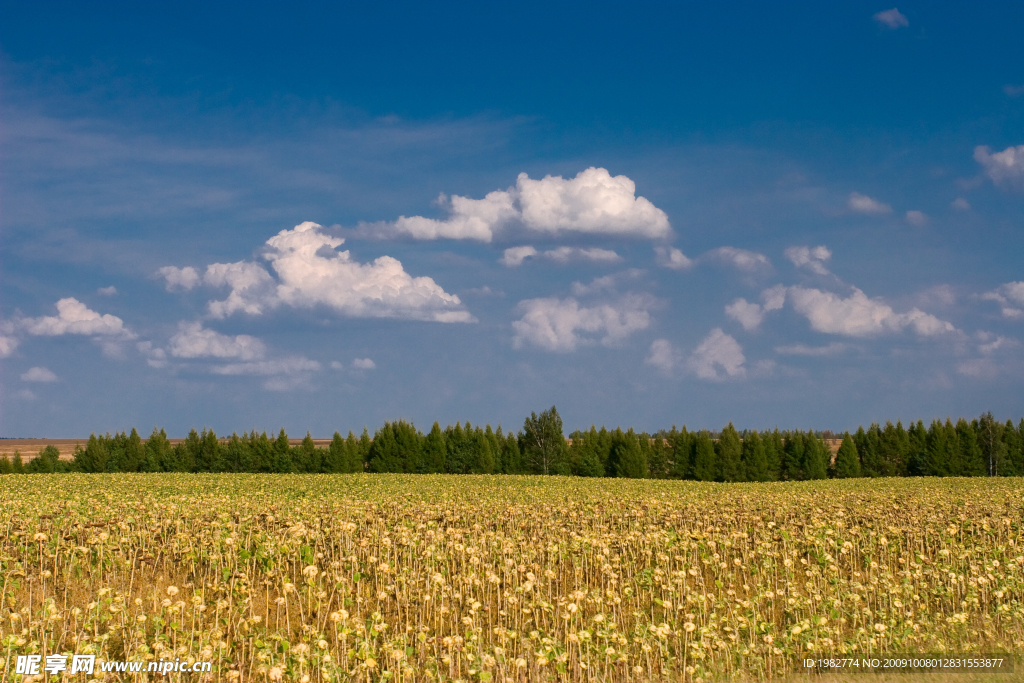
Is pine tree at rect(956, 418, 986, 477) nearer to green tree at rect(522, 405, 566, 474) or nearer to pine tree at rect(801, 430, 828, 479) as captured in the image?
pine tree at rect(801, 430, 828, 479)

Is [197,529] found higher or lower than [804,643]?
higher

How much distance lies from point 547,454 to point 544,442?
1.02 m

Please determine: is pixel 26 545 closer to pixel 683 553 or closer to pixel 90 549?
pixel 90 549

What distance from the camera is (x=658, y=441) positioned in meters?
55.8

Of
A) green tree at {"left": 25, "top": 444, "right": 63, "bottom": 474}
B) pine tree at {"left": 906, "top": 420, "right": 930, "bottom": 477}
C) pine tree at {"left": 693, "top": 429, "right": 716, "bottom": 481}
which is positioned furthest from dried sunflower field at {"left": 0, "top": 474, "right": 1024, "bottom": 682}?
pine tree at {"left": 906, "top": 420, "right": 930, "bottom": 477}

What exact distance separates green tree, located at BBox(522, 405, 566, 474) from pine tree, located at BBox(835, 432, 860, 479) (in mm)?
20929

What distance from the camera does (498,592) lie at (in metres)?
9.63

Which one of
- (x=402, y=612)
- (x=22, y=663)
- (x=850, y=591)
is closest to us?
(x=22, y=663)

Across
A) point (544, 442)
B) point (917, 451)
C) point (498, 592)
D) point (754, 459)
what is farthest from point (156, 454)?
Result: point (917, 451)

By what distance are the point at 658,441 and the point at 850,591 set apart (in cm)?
4580

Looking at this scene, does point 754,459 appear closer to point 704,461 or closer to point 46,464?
point 704,461

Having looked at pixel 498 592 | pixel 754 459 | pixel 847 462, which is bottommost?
pixel 847 462

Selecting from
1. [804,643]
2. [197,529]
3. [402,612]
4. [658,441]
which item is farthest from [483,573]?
[658,441]

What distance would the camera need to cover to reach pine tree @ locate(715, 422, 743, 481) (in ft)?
171
